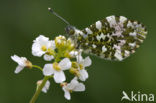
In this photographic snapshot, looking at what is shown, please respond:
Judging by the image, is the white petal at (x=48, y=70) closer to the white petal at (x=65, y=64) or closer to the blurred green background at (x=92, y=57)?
the white petal at (x=65, y=64)

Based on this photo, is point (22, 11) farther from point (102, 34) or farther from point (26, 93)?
point (102, 34)

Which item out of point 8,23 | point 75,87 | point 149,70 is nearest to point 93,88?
point 149,70

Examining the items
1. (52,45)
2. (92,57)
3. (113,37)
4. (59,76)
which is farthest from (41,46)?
(92,57)

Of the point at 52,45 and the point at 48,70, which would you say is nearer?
the point at 48,70

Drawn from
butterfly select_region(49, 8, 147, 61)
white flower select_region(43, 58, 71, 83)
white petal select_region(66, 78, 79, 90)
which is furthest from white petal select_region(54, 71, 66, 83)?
butterfly select_region(49, 8, 147, 61)

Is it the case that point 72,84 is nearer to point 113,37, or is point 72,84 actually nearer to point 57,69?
point 57,69

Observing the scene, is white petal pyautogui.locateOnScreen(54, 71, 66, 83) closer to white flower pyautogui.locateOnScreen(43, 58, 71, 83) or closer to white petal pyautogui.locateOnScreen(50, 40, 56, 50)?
white flower pyautogui.locateOnScreen(43, 58, 71, 83)

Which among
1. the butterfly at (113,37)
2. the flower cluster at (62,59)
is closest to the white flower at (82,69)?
the flower cluster at (62,59)
